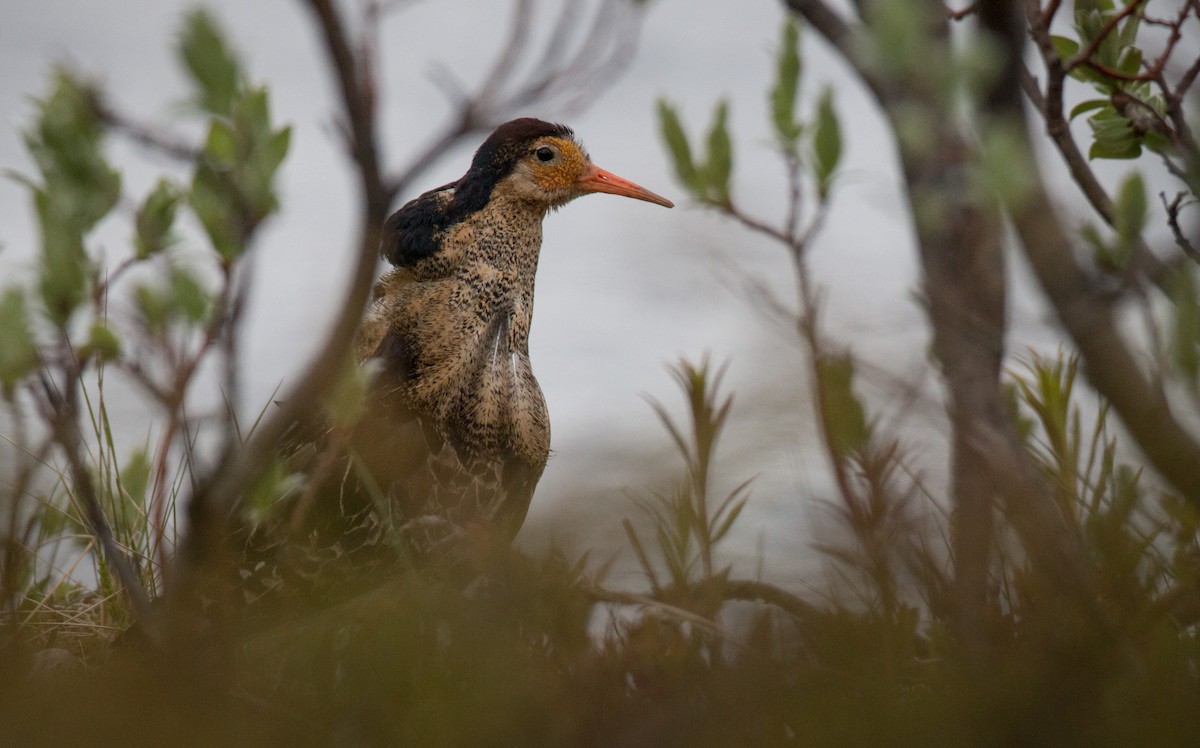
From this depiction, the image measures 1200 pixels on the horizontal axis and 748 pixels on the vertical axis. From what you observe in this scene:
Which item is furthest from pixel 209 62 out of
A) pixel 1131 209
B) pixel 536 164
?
pixel 536 164

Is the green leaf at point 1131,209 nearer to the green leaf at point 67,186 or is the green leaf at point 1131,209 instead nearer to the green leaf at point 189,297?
the green leaf at point 189,297

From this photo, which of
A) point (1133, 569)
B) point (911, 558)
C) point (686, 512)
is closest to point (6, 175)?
point (686, 512)

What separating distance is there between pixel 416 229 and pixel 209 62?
287cm

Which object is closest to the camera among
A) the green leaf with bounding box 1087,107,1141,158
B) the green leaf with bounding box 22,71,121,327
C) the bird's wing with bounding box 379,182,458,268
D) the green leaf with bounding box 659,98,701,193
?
the green leaf with bounding box 22,71,121,327

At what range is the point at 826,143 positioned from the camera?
147 cm

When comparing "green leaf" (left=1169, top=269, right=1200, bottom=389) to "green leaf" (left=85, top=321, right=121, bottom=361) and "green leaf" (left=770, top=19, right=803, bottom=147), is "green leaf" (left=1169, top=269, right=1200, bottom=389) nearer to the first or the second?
"green leaf" (left=770, top=19, right=803, bottom=147)

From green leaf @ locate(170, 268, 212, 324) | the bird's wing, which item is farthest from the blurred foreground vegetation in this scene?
the bird's wing

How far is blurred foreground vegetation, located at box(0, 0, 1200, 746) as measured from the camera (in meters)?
1.26

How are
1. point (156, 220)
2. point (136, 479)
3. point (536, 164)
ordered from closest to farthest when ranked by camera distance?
point (156, 220), point (136, 479), point (536, 164)

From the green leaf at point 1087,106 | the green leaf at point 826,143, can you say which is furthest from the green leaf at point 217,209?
the green leaf at point 1087,106

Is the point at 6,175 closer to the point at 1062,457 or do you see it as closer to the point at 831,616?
the point at 831,616

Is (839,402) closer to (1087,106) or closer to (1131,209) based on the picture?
(1131,209)

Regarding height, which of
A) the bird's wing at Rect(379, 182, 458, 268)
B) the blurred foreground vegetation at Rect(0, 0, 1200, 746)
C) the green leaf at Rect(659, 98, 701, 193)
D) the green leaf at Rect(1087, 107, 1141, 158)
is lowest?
the blurred foreground vegetation at Rect(0, 0, 1200, 746)

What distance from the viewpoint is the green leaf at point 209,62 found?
1110 mm
